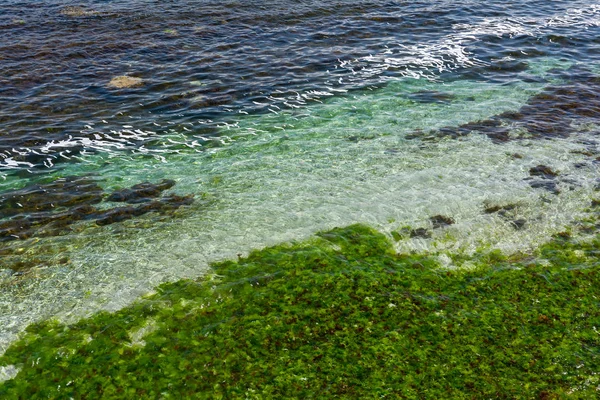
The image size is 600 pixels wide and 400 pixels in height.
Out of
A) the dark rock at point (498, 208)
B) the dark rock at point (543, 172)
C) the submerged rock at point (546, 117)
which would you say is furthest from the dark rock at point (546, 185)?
the submerged rock at point (546, 117)

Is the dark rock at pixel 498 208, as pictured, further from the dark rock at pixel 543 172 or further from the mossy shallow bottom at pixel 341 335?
the dark rock at pixel 543 172

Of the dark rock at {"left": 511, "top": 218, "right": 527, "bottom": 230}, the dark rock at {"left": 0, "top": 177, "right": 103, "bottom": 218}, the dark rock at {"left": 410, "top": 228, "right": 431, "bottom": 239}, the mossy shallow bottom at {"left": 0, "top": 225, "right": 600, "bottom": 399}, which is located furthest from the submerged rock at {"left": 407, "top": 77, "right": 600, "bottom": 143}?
the dark rock at {"left": 0, "top": 177, "right": 103, "bottom": 218}

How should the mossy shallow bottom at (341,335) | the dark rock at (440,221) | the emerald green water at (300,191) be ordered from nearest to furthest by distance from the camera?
the mossy shallow bottom at (341,335) < the emerald green water at (300,191) < the dark rock at (440,221)

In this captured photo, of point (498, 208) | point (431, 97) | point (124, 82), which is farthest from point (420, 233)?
point (124, 82)

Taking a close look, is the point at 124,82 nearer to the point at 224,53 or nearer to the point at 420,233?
the point at 224,53

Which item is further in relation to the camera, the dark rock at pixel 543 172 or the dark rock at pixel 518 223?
the dark rock at pixel 543 172

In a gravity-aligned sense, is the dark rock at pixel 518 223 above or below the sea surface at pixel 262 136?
below

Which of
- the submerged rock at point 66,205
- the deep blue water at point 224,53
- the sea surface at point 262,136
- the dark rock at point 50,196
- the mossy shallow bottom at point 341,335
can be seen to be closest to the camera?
the mossy shallow bottom at point 341,335

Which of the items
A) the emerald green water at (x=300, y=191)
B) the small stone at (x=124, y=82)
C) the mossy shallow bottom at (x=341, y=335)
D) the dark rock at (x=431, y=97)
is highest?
the small stone at (x=124, y=82)
